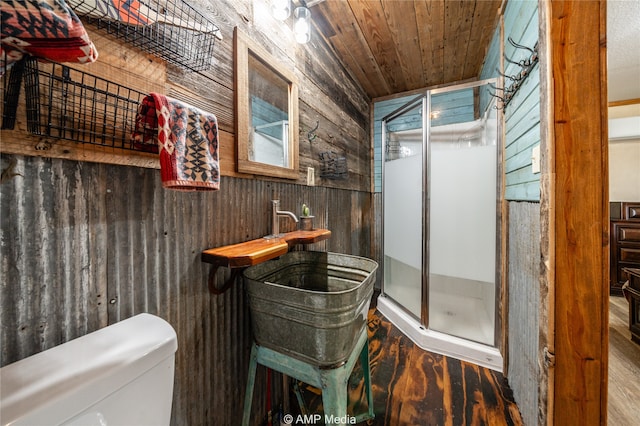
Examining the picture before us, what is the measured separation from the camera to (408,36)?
1915 millimetres

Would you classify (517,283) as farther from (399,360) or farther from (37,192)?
(37,192)

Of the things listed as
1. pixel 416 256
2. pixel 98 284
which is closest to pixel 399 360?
pixel 416 256

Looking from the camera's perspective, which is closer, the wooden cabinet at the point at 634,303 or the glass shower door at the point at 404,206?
the wooden cabinet at the point at 634,303

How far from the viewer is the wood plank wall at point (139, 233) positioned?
1.77ft

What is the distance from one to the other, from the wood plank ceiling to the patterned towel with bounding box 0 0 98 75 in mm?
1517

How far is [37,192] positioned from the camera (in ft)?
1.82

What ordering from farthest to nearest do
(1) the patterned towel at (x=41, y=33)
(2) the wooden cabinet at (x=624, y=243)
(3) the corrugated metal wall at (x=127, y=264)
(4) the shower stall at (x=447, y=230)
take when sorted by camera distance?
(2) the wooden cabinet at (x=624, y=243)
(4) the shower stall at (x=447, y=230)
(3) the corrugated metal wall at (x=127, y=264)
(1) the patterned towel at (x=41, y=33)

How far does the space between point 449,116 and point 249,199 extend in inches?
101

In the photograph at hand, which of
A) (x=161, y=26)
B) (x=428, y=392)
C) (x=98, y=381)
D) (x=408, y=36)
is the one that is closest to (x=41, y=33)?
(x=161, y=26)

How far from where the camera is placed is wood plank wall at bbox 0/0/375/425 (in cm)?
54

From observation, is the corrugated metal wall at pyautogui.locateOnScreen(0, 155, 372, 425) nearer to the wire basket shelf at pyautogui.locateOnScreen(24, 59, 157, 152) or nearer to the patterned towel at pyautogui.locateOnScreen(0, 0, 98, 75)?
the wire basket shelf at pyautogui.locateOnScreen(24, 59, 157, 152)

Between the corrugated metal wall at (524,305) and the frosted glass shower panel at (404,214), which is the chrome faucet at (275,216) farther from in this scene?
the frosted glass shower panel at (404,214)

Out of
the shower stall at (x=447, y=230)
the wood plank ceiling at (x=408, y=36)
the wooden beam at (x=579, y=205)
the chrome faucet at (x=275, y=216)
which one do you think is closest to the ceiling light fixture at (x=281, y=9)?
the wood plank ceiling at (x=408, y=36)

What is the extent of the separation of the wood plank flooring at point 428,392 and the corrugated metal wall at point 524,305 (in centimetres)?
13
